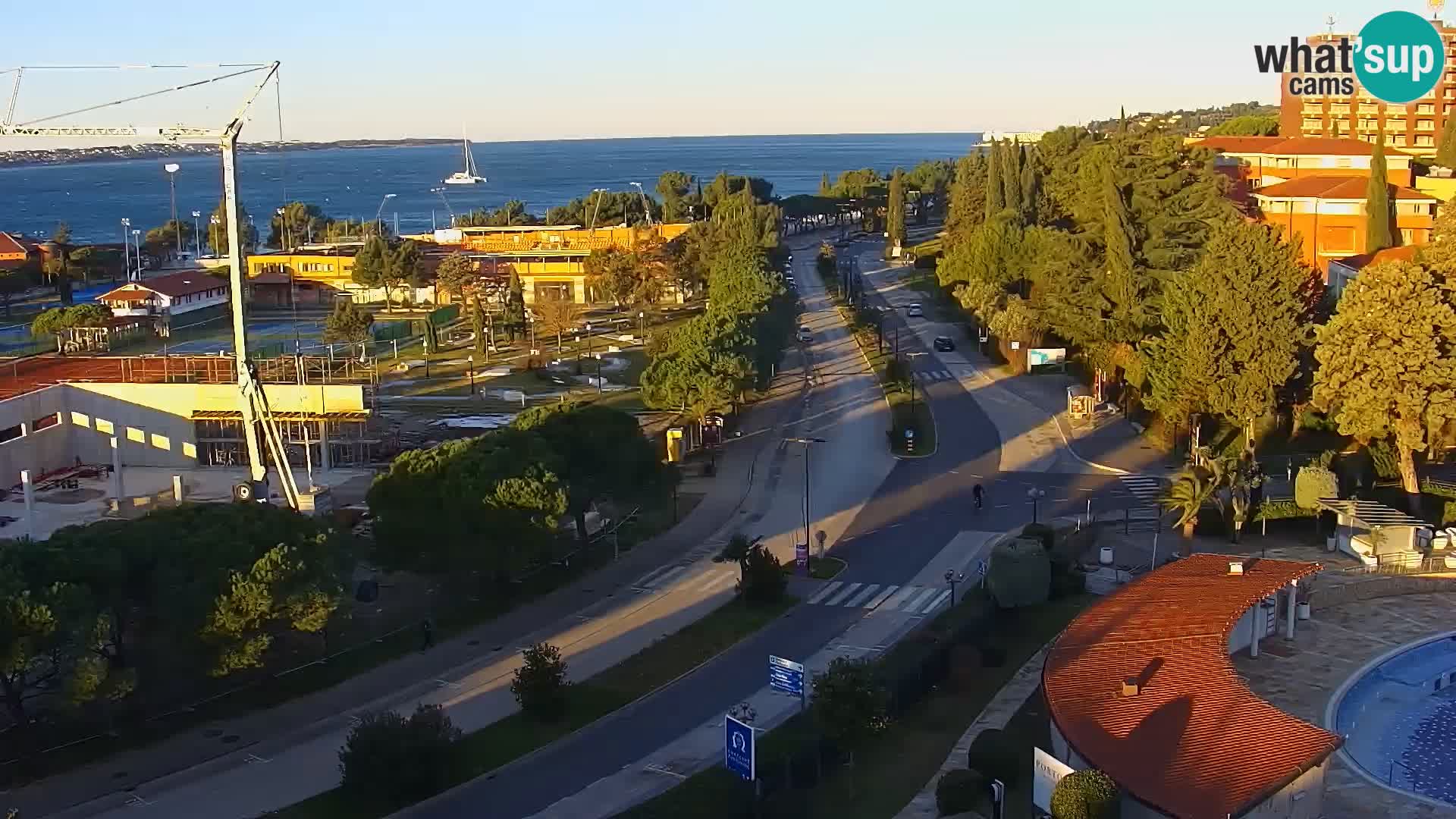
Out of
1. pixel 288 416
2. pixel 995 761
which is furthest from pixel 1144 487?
pixel 288 416

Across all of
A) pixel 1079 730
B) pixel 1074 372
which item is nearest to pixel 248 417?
pixel 1079 730

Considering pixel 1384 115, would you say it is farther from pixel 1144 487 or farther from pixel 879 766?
pixel 879 766

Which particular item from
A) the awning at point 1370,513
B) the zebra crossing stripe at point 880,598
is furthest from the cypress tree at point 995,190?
the zebra crossing stripe at point 880,598

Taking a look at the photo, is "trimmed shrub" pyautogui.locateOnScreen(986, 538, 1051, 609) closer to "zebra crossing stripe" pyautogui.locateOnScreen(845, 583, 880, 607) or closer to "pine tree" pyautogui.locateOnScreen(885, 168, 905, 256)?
"zebra crossing stripe" pyautogui.locateOnScreen(845, 583, 880, 607)

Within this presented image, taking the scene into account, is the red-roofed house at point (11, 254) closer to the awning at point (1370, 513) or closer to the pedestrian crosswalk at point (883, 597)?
the pedestrian crosswalk at point (883, 597)

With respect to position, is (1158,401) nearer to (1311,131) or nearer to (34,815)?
(34,815)

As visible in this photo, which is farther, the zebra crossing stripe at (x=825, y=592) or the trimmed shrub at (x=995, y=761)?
the zebra crossing stripe at (x=825, y=592)
